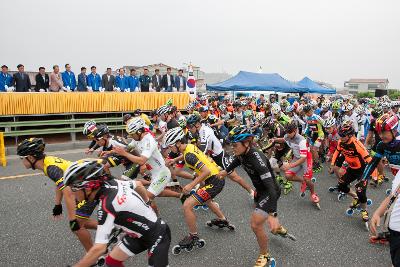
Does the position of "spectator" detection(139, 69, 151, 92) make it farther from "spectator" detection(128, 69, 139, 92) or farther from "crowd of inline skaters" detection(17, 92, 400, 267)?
"crowd of inline skaters" detection(17, 92, 400, 267)

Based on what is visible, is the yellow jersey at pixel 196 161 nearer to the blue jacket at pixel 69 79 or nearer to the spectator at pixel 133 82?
the blue jacket at pixel 69 79

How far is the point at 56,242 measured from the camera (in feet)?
15.4

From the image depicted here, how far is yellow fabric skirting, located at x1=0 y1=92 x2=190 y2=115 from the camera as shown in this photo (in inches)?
423

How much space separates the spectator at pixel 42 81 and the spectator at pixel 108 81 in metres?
2.28

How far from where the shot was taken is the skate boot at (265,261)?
398cm

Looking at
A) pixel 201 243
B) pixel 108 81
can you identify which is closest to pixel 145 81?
pixel 108 81

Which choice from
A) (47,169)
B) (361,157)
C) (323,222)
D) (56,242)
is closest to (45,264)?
(56,242)

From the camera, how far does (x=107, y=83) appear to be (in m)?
13.5

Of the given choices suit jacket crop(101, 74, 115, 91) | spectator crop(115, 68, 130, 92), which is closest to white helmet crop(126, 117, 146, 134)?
spectator crop(115, 68, 130, 92)

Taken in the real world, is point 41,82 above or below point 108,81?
below

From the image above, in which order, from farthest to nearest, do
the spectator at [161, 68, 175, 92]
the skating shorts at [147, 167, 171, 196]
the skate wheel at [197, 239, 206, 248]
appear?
the spectator at [161, 68, 175, 92] → the skating shorts at [147, 167, 171, 196] → the skate wheel at [197, 239, 206, 248]

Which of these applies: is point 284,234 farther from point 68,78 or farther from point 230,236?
point 68,78

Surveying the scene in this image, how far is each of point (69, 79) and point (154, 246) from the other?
11.5 m

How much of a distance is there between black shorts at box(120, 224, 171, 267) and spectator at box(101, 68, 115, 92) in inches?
452
